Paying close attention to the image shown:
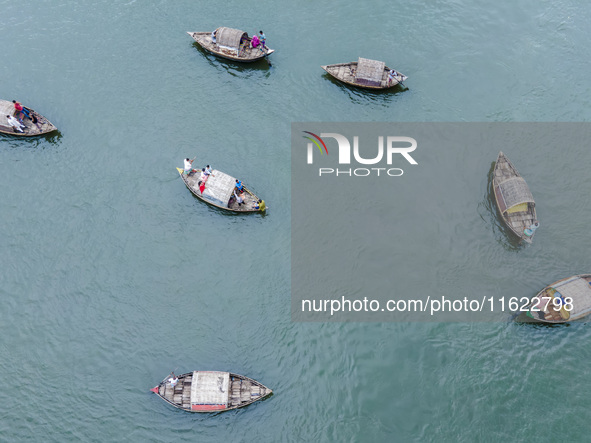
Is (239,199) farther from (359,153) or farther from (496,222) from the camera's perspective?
(496,222)

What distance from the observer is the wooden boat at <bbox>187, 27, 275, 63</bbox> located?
2292 inches

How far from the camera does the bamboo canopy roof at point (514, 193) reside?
47000 millimetres

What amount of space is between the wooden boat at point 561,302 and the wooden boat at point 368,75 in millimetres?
29223

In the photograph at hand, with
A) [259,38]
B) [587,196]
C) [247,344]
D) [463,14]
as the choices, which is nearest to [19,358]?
[247,344]

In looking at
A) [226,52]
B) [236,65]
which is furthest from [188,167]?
[226,52]

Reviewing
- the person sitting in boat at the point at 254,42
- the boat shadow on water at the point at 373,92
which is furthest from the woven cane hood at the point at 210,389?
the person sitting in boat at the point at 254,42

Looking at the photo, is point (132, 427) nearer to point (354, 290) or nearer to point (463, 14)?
point (354, 290)

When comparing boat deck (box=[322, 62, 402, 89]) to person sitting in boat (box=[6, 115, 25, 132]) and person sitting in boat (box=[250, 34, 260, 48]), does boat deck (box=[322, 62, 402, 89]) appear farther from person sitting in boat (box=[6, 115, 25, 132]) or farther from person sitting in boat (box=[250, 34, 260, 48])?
person sitting in boat (box=[6, 115, 25, 132])

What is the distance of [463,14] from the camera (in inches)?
2520

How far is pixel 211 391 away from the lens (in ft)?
128

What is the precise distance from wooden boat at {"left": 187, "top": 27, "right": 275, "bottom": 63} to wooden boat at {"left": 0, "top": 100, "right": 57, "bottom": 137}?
70.1 feet

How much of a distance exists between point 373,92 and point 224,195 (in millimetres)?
23629

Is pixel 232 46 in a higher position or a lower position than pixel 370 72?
higher

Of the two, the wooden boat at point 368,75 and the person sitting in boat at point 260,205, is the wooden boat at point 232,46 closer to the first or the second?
the wooden boat at point 368,75
